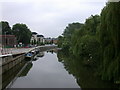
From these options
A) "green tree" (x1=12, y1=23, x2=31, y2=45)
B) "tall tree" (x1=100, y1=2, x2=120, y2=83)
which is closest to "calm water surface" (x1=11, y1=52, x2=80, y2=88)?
"tall tree" (x1=100, y1=2, x2=120, y2=83)

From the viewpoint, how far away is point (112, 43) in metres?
15.9

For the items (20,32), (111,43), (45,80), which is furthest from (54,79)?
(20,32)

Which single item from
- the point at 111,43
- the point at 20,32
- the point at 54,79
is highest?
the point at 20,32

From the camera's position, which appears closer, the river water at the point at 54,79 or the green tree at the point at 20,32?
the river water at the point at 54,79

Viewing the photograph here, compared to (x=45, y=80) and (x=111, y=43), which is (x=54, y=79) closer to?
(x=45, y=80)

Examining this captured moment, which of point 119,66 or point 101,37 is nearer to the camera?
point 119,66

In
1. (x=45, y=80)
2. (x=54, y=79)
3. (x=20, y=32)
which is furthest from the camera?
(x=20, y=32)

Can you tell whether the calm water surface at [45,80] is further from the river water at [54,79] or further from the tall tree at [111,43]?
the tall tree at [111,43]

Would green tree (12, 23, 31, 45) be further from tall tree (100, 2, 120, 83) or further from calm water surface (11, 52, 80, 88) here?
tall tree (100, 2, 120, 83)

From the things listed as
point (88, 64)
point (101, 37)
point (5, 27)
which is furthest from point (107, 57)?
point (5, 27)

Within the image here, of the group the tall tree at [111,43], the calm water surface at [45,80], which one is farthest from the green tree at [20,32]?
the tall tree at [111,43]

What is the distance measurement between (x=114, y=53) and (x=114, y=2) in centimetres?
346

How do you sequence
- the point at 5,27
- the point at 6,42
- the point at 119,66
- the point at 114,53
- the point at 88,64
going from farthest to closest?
the point at 5,27, the point at 6,42, the point at 88,64, the point at 114,53, the point at 119,66

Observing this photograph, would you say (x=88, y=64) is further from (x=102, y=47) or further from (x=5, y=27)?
(x=5, y=27)
